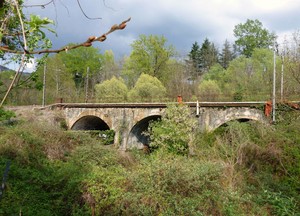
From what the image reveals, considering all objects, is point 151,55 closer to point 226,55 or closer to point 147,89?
point 147,89

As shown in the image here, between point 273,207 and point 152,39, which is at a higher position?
point 152,39

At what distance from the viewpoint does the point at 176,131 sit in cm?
1639

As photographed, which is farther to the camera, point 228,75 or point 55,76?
point 55,76

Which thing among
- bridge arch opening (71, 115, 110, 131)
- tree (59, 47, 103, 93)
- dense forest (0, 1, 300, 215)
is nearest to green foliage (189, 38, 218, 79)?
tree (59, 47, 103, 93)

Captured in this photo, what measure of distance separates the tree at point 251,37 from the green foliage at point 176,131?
31.9m

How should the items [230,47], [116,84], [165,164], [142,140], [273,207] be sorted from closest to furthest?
[273,207]
[165,164]
[142,140]
[116,84]
[230,47]

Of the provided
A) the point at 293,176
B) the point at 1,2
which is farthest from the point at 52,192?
the point at 1,2

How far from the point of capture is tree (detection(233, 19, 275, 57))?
44469 mm

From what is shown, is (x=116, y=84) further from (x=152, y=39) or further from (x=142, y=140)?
(x=142, y=140)

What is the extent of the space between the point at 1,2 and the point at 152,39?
121 ft

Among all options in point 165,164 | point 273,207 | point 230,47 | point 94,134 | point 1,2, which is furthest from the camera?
point 230,47

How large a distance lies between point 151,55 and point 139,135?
16.5m

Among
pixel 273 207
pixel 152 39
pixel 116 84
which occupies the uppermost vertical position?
pixel 152 39

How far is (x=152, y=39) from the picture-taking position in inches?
1460
